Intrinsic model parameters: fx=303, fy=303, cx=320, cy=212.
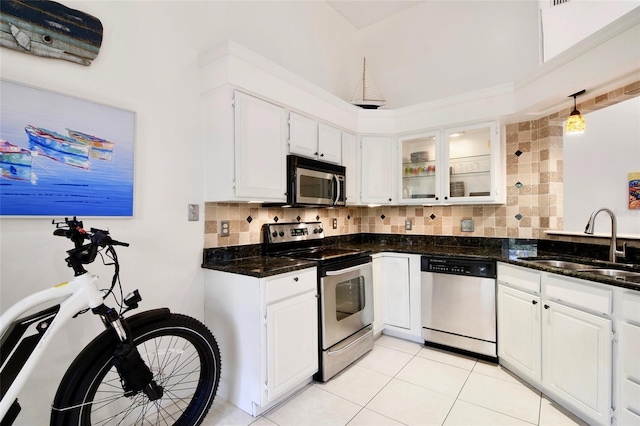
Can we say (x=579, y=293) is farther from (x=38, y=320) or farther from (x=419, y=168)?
(x=38, y=320)

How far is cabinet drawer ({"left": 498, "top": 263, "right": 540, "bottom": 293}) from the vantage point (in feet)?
6.99

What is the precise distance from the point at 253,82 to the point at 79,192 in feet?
4.18

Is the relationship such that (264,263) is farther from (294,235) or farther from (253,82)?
(253,82)

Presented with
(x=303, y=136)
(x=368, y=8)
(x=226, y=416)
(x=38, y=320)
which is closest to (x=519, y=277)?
(x=303, y=136)

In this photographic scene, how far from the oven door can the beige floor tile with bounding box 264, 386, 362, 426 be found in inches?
13.0

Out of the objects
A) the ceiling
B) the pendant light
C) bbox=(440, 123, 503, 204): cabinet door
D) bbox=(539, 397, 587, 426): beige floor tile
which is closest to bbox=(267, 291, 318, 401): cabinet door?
bbox=(539, 397, 587, 426): beige floor tile

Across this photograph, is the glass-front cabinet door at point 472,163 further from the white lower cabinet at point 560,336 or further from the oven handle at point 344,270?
the oven handle at point 344,270

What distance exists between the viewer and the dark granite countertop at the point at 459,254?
6.30 feet

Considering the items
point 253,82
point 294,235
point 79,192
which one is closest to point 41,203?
point 79,192

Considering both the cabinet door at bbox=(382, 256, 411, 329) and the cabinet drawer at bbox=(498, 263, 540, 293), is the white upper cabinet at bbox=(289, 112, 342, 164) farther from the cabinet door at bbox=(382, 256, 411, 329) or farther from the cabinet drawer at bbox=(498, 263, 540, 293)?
the cabinet drawer at bbox=(498, 263, 540, 293)

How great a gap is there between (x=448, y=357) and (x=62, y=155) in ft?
10.2

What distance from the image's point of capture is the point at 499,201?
2891 millimetres

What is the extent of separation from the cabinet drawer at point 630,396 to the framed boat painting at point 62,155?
286 cm

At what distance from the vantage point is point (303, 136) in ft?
8.52
